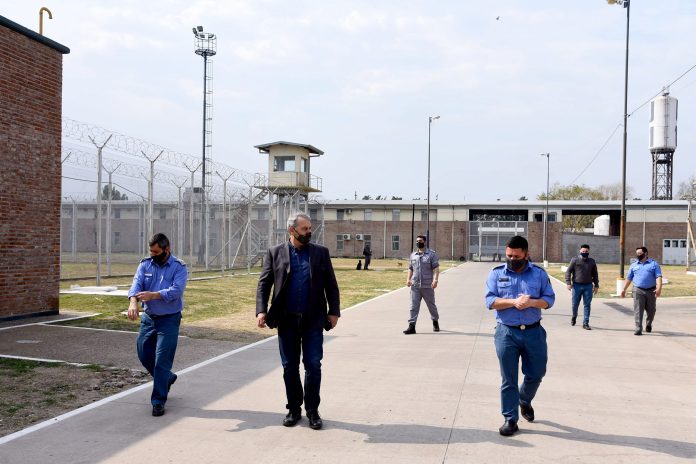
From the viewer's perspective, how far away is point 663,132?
67312 mm

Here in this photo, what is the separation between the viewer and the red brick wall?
37.9 feet

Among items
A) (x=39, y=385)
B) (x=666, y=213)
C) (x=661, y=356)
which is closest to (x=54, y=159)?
(x=39, y=385)

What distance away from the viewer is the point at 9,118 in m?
11.6

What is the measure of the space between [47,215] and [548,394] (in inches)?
386

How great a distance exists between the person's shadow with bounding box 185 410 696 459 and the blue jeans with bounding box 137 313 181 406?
1.56 ft

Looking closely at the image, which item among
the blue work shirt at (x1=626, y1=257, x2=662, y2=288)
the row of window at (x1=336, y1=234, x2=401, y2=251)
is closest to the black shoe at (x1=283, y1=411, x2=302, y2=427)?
the blue work shirt at (x1=626, y1=257, x2=662, y2=288)

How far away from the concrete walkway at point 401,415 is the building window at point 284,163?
27729 millimetres

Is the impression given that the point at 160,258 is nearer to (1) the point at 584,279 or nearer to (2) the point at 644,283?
(2) the point at 644,283

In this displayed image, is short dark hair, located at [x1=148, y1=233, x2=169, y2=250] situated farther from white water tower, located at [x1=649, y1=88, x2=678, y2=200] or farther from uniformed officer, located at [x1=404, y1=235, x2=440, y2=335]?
white water tower, located at [x1=649, y1=88, x2=678, y2=200]

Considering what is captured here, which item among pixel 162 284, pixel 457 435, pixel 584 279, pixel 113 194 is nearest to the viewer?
pixel 457 435

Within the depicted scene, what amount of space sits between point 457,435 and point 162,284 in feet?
10.2

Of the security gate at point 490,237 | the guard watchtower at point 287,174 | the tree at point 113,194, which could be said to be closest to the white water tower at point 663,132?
the security gate at point 490,237

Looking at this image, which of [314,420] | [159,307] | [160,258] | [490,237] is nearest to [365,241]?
[490,237]

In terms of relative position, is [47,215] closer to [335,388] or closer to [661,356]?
[335,388]
